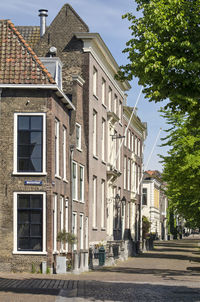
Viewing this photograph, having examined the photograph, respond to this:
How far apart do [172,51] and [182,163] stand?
841 inches

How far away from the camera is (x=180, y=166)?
36625mm

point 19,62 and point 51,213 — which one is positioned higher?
point 19,62

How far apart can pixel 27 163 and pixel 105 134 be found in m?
16.0

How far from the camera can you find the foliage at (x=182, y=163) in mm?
36031

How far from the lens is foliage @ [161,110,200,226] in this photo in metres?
36.0

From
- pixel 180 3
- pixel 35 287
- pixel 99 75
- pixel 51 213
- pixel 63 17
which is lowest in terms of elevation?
pixel 35 287

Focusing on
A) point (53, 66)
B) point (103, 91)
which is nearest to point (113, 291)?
point (53, 66)

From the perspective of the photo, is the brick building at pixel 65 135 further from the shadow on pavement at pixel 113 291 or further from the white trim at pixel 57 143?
the shadow on pavement at pixel 113 291

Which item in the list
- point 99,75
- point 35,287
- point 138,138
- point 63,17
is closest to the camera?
point 35,287

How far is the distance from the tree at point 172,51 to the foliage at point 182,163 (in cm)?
1676

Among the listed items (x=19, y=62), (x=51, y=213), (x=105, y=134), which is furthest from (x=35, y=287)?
(x=105, y=134)

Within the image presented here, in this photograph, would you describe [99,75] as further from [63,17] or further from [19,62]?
[19,62]

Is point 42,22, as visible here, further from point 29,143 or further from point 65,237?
point 65,237

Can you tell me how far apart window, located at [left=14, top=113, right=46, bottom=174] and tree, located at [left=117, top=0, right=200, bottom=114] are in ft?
39.0
